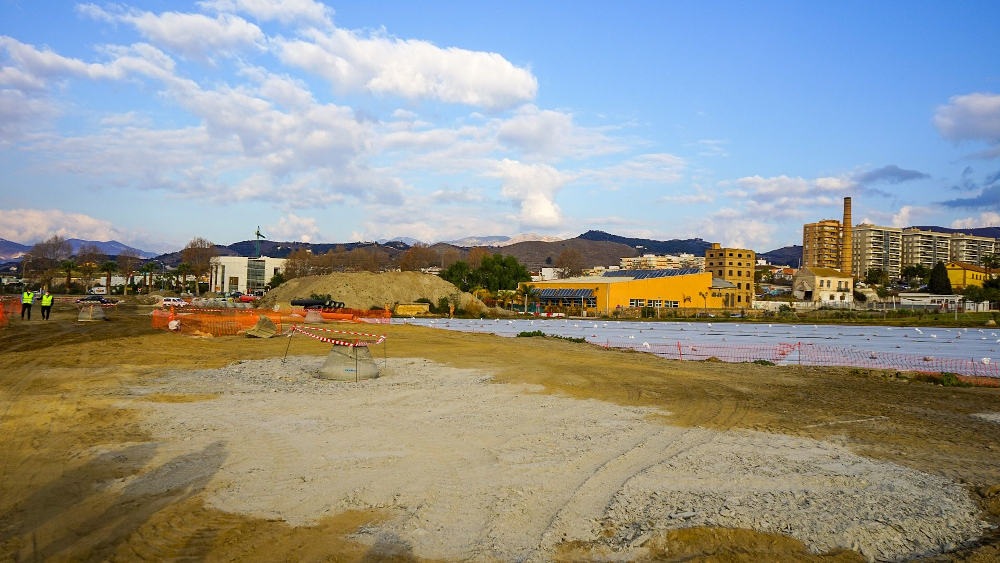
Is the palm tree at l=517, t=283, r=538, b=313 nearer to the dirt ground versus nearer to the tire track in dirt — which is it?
the dirt ground

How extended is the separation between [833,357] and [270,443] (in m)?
25.4

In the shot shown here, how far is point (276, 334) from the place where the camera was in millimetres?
31562

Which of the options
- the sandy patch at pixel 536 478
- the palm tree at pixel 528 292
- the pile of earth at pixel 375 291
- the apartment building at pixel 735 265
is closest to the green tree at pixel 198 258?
the pile of earth at pixel 375 291

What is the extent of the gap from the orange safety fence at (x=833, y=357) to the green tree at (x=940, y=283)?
9526cm

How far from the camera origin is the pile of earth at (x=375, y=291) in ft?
216

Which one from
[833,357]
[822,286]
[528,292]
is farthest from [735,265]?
[833,357]

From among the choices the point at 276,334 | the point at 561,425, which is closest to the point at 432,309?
the point at 276,334

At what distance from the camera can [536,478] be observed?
26.7 ft

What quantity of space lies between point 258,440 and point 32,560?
432cm

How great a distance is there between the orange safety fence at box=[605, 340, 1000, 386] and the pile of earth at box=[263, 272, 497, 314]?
34209mm

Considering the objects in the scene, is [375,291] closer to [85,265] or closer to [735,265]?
[735,265]

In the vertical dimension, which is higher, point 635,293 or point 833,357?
point 635,293

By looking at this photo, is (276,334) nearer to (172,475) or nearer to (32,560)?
(172,475)

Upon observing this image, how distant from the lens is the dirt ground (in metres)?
5.92
